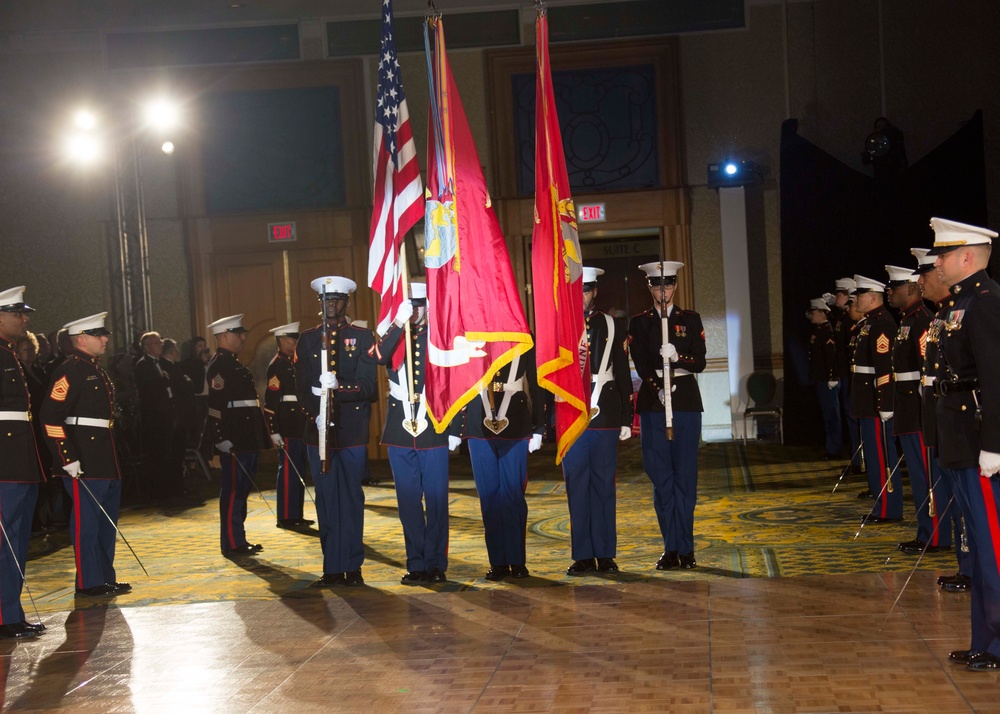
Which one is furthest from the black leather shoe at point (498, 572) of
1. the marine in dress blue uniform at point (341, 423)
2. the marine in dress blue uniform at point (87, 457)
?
the marine in dress blue uniform at point (87, 457)

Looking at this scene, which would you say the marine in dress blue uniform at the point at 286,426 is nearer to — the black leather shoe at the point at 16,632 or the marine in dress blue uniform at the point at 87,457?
the marine in dress blue uniform at the point at 87,457

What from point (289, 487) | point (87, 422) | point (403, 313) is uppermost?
point (403, 313)

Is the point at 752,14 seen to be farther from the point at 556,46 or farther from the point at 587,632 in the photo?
the point at 587,632

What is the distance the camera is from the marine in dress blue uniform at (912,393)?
6344 millimetres

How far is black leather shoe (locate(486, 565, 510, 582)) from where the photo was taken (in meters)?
6.19

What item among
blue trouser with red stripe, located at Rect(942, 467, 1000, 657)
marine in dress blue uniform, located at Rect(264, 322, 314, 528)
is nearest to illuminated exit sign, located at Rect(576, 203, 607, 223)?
marine in dress blue uniform, located at Rect(264, 322, 314, 528)

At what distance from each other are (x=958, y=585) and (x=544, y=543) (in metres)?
2.80

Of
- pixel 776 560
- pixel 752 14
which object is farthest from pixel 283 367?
pixel 752 14

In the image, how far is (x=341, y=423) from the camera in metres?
6.39

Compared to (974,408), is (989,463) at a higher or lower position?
lower

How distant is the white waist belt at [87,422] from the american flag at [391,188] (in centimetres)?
186

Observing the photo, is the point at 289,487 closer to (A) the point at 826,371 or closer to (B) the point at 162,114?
(A) the point at 826,371

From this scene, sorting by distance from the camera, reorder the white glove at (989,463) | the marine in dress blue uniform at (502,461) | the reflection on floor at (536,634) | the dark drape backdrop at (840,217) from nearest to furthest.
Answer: the white glove at (989,463), the reflection on floor at (536,634), the marine in dress blue uniform at (502,461), the dark drape backdrop at (840,217)

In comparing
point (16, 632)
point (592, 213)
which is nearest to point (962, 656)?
point (16, 632)
